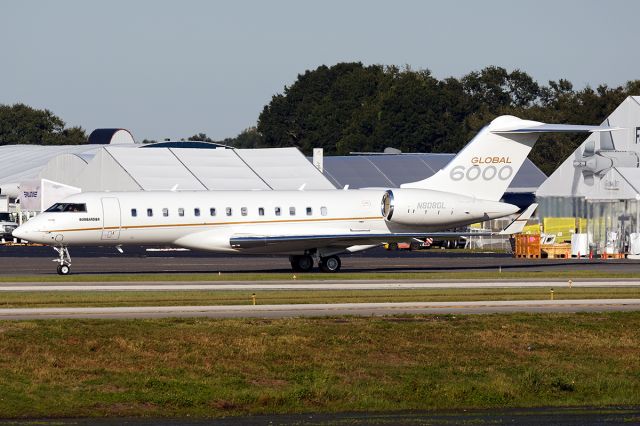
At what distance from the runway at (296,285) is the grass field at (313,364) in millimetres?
9456

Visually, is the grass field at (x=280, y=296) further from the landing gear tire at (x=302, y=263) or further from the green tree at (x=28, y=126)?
the green tree at (x=28, y=126)

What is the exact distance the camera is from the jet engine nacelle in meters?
44.5

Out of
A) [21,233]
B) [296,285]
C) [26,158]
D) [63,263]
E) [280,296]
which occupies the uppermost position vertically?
[26,158]

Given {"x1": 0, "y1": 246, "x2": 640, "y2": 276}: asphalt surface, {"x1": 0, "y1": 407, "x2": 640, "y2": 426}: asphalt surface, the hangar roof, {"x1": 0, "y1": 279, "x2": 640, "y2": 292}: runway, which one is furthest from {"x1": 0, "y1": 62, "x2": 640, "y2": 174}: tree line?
{"x1": 0, "y1": 407, "x2": 640, "y2": 426}: asphalt surface

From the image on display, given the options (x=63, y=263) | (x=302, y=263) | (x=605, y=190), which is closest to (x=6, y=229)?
(x=605, y=190)

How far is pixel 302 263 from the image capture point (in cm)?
4556

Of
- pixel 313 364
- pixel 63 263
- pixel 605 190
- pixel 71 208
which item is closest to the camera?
pixel 313 364

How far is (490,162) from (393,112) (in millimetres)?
107654

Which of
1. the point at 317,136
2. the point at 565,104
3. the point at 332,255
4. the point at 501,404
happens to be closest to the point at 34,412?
the point at 501,404

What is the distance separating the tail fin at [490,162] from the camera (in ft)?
150

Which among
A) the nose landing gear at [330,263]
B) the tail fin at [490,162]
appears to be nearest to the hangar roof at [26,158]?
the nose landing gear at [330,263]

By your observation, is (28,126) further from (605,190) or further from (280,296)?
(280,296)

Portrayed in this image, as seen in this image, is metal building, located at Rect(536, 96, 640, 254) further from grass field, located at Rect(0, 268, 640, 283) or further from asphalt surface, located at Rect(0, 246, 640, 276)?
grass field, located at Rect(0, 268, 640, 283)

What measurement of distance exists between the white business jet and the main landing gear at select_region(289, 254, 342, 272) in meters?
0.04
